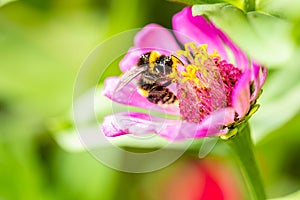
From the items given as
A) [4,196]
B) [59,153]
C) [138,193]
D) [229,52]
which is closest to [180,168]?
[138,193]

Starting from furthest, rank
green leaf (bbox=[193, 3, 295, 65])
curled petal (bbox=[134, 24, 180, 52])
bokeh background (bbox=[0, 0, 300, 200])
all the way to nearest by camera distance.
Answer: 1. bokeh background (bbox=[0, 0, 300, 200])
2. curled petal (bbox=[134, 24, 180, 52])
3. green leaf (bbox=[193, 3, 295, 65])

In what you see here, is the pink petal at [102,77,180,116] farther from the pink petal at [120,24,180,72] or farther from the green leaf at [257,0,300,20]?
the green leaf at [257,0,300,20]

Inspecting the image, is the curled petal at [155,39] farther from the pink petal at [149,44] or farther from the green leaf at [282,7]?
the green leaf at [282,7]

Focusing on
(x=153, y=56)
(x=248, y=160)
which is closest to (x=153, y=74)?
(x=153, y=56)

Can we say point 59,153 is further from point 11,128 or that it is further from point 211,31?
point 211,31

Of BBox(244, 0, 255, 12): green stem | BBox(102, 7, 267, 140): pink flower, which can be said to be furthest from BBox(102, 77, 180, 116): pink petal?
BBox(244, 0, 255, 12): green stem

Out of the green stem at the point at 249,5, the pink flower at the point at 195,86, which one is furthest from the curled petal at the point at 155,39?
the green stem at the point at 249,5

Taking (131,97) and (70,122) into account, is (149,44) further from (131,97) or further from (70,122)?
(70,122)
